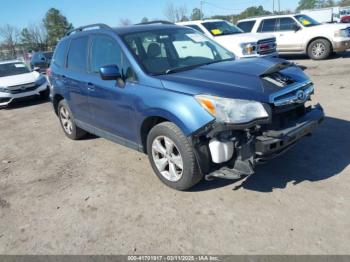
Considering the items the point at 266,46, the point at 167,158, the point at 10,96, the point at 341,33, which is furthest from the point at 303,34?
the point at 167,158

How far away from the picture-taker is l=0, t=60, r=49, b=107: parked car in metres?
11.1

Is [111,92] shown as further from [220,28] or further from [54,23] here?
[54,23]

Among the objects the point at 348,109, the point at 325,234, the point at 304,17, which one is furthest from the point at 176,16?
the point at 325,234

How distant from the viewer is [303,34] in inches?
547

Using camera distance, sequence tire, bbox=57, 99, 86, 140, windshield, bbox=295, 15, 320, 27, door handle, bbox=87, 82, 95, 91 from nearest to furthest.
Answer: door handle, bbox=87, 82, 95, 91
tire, bbox=57, 99, 86, 140
windshield, bbox=295, 15, 320, 27

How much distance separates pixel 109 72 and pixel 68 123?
8.80ft

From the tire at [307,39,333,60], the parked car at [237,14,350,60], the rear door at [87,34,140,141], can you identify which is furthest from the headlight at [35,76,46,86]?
the tire at [307,39,333,60]

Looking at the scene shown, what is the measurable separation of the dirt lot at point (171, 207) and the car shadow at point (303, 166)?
12 mm

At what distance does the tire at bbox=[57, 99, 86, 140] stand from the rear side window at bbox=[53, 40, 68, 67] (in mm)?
673

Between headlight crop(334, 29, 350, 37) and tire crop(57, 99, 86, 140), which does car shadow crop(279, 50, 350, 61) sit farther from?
tire crop(57, 99, 86, 140)

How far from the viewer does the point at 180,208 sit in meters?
3.92

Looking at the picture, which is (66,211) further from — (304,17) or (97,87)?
(304,17)

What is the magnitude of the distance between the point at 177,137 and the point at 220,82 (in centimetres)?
74

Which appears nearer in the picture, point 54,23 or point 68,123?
point 68,123
